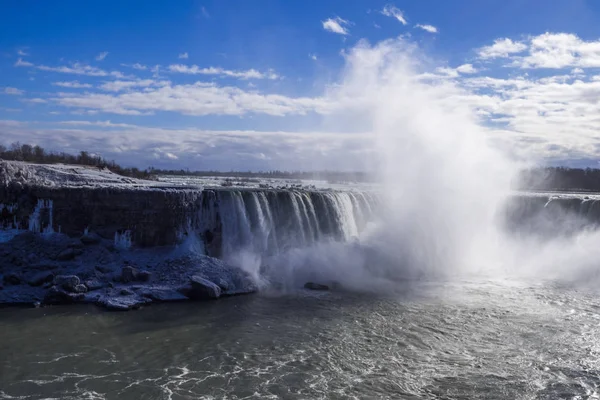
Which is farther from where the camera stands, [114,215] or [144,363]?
[114,215]

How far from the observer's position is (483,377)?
991cm

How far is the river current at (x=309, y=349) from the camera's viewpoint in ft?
30.7

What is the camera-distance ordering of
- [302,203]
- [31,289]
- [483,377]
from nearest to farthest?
[483,377] → [31,289] → [302,203]

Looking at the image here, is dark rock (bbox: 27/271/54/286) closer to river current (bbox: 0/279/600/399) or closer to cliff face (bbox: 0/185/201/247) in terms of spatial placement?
river current (bbox: 0/279/600/399)

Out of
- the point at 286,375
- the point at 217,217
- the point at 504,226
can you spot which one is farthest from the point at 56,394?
the point at 504,226

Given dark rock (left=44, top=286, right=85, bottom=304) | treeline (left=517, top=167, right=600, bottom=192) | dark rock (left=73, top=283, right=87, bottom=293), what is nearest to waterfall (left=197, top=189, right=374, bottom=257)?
dark rock (left=73, top=283, right=87, bottom=293)

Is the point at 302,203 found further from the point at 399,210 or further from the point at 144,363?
the point at 144,363

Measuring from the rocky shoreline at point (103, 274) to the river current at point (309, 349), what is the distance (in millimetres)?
736

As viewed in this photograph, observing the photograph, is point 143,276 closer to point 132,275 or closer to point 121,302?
point 132,275

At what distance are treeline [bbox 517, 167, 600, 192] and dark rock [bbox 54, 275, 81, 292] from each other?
53786mm

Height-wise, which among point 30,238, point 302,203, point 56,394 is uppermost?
point 302,203

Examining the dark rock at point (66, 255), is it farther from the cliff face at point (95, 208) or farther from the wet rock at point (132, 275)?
the wet rock at point (132, 275)

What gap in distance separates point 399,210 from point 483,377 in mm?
16258

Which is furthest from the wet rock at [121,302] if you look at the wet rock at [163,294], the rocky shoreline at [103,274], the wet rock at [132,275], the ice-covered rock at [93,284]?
the wet rock at [132,275]
